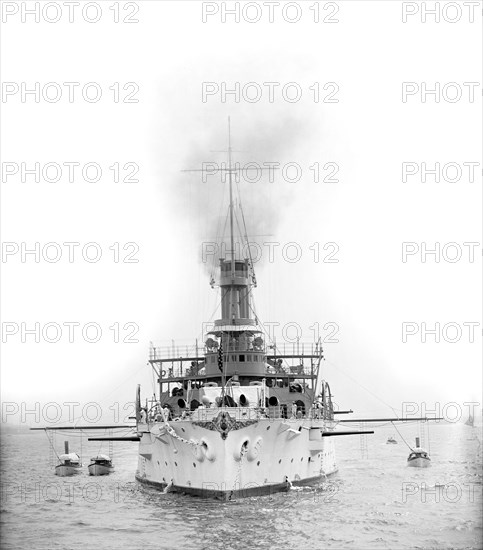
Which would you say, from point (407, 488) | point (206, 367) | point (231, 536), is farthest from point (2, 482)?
point (231, 536)

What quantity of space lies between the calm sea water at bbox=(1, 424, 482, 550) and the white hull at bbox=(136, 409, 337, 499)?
0.72 meters

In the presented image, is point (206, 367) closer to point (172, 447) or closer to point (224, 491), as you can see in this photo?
point (172, 447)

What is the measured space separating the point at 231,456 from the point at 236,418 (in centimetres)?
310

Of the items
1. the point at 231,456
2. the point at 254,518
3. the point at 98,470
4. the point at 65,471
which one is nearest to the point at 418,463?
the point at 98,470

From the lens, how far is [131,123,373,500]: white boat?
4556 centimetres

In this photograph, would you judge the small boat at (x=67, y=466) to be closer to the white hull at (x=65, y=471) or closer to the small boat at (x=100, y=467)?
the white hull at (x=65, y=471)

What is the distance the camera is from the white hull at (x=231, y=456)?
45.0 meters

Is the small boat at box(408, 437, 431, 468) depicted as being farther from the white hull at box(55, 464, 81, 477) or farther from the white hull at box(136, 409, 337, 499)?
the white hull at box(55, 464, 81, 477)

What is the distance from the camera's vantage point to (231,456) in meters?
44.9

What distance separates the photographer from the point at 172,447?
49.0 metres

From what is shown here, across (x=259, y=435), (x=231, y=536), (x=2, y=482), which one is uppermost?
(x=259, y=435)

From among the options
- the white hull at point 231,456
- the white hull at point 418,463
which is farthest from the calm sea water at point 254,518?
the white hull at point 418,463

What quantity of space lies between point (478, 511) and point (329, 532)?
11.1 meters

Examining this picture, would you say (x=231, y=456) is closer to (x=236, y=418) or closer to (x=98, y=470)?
(x=236, y=418)
